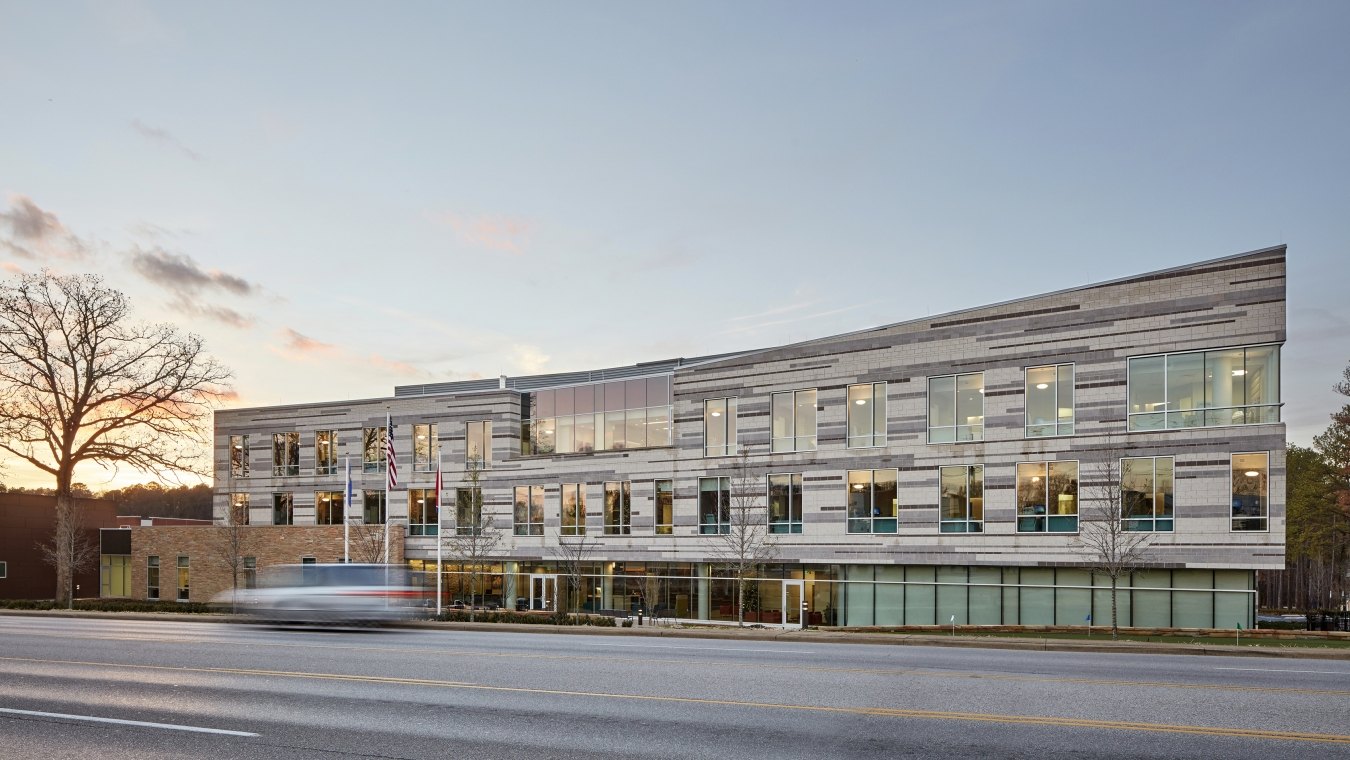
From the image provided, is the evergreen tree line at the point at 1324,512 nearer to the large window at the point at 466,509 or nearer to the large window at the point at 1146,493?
the large window at the point at 1146,493

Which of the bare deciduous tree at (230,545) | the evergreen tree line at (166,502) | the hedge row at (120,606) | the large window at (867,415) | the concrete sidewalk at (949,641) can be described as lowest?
the evergreen tree line at (166,502)

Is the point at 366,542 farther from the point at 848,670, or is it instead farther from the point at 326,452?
the point at 848,670

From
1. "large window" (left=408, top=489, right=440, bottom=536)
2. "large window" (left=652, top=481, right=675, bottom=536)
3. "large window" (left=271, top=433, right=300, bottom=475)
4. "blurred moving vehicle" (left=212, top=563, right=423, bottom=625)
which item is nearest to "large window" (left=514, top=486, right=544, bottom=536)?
"large window" (left=408, top=489, right=440, bottom=536)

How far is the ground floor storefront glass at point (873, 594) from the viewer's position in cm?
3341

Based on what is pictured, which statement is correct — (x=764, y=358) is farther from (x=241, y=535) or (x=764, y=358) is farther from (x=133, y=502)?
(x=133, y=502)

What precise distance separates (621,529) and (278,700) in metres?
33.7

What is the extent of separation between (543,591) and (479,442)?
8.82 meters

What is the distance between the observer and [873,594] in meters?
38.9

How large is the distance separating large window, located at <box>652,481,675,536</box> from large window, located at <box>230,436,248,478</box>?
2771 centimetres

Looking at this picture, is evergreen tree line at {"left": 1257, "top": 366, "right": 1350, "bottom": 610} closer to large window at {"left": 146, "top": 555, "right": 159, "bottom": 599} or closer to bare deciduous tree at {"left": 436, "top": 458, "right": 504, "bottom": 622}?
bare deciduous tree at {"left": 436, "top": 458, "right": 504, "bottom": 622}

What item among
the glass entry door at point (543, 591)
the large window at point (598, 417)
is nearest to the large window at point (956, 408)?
the large window at point (598, 417)

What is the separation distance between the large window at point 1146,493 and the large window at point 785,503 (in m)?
12.5

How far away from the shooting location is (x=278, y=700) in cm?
1265

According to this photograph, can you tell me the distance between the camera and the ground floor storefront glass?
3341cm
